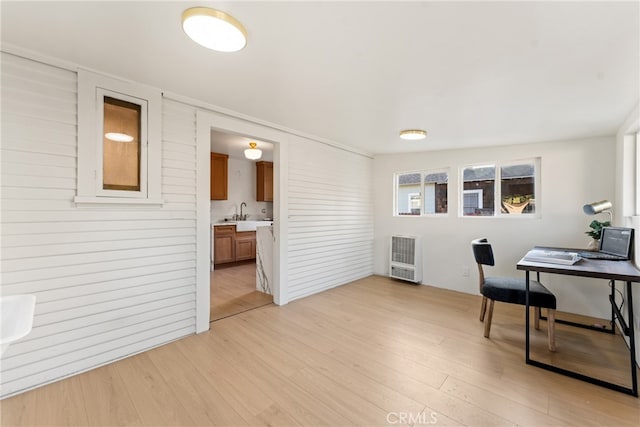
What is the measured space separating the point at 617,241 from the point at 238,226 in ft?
18.9

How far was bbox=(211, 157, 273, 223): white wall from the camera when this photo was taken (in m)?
6.31

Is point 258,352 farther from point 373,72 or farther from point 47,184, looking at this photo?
point 373,72

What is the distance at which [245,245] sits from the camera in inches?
240

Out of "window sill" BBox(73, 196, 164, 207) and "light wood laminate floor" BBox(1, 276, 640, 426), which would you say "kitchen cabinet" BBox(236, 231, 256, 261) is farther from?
"window sill" BBox(73, 196, 164, 207)

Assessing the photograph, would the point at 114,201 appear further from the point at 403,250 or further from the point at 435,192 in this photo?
the point at 435,192

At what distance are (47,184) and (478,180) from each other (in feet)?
16.5

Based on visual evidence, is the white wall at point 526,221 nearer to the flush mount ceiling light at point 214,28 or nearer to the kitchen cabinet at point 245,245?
the kitchen cabinet at point 245,245

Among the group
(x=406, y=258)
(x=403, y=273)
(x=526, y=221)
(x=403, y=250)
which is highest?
(x=526, y=221)

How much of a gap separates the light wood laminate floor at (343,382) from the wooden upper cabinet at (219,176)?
11.6ft

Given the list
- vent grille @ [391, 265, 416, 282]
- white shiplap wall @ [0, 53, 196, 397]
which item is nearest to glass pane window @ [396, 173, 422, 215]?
vent grille @ [391, 265, 416, 282]

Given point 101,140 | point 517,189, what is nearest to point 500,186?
point 517,189

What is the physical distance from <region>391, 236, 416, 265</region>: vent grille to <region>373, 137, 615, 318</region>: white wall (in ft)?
0.77

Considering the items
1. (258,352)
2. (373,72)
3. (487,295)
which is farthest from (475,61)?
(258,352)

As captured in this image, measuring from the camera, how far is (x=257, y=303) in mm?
3592
